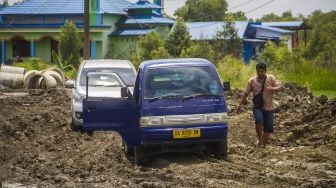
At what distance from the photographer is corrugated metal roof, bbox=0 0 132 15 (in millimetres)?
52250

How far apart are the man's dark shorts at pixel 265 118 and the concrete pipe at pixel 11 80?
22536 mm

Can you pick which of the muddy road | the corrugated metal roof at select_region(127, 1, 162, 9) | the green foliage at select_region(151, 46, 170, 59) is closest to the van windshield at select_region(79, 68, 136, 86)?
the muddy road

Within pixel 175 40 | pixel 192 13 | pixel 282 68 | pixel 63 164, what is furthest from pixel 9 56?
pixel 63 164

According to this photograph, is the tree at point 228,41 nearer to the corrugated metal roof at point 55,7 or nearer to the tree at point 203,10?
the corrugated metal roof at point 55,7

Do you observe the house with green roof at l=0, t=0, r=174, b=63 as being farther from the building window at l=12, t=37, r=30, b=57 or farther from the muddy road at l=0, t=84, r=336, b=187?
the muddy road at l=0, t=84, r=336, b=187

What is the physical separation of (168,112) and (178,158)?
1271mm

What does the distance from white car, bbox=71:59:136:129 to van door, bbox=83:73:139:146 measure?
3.46 metres

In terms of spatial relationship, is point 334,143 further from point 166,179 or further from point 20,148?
point 20,148

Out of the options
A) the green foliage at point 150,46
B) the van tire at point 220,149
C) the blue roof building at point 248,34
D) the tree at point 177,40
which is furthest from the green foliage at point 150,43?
the van tire at point 220,149

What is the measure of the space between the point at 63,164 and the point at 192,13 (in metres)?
77.7

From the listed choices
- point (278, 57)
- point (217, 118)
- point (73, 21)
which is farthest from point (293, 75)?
point (73, 21)

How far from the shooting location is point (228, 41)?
52.6 meters

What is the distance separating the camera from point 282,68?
114ft

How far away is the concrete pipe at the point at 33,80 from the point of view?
105ft
